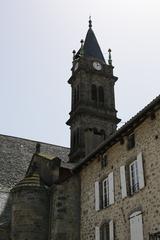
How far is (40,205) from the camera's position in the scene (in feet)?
62.0

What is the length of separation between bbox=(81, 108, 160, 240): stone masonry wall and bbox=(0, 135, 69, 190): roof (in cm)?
757

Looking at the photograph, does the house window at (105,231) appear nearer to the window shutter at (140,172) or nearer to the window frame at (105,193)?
the window frame at (105,193)

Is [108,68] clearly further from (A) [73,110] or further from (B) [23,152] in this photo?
(B) [23,152]

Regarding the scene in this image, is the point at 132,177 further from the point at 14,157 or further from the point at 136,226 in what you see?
the point at 14,157

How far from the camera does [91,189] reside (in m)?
18.1

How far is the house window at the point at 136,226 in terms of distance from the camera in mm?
13367

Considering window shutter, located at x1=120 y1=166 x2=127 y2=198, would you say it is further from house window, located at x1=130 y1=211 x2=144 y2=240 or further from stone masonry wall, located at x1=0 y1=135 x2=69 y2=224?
stone masonry wall, located at x1=0 y1=135 x2=69 y2=224

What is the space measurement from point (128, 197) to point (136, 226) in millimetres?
1345

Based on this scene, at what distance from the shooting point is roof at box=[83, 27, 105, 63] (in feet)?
115

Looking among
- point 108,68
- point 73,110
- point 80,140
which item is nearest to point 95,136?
point 80,140

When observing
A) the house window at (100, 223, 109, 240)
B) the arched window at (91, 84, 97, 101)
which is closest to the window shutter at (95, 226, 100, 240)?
the house window at (100, 223, 109, 240)

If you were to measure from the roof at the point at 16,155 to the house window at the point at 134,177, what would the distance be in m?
10.9

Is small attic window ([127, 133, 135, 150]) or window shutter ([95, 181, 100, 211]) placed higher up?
small attic window ([127, 133, 135, 150])

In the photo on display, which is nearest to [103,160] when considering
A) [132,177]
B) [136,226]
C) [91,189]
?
[91,189]
